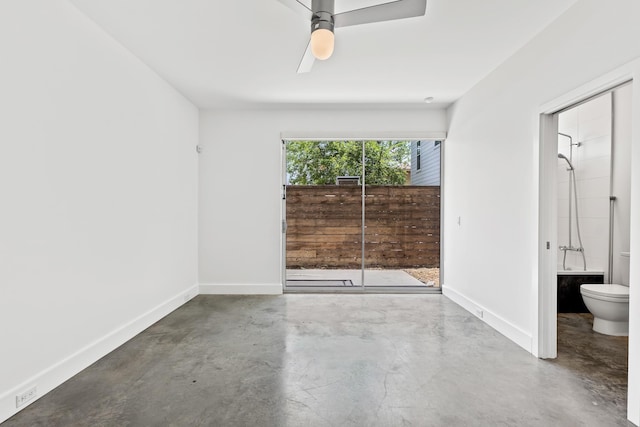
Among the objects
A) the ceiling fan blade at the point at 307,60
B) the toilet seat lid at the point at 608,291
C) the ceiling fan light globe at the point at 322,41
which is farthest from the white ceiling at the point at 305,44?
the toilet seat lid at the point at 608,291

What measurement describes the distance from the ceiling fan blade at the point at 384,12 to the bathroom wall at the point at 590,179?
3.16m

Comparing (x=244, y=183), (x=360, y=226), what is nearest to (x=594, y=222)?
(x=360, y=226)

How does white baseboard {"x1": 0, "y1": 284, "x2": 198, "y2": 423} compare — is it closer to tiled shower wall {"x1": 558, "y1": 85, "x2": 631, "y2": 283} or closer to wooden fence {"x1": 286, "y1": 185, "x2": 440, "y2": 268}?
wooden fence {"x1": 286, "y1": 185, "x2": 440, "y2": 268}

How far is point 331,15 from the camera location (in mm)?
1876

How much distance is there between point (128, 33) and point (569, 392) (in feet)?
13.3

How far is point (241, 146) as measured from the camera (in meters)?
4.71

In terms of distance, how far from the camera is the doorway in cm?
491

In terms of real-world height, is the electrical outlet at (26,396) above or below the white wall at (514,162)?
below

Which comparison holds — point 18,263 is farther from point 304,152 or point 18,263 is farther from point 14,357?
point 304,152

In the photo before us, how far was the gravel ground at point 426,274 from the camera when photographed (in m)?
5.03

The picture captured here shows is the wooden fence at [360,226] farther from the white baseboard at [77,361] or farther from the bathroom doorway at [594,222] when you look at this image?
the white baseboard at [77,361]

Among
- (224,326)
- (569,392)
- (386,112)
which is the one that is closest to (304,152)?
(386,112)

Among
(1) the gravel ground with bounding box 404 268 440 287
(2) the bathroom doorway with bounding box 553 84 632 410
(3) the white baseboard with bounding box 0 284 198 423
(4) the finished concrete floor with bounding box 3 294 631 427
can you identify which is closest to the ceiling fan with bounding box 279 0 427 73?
(4) the finished concrete floor with bounding box 3 294 631 427

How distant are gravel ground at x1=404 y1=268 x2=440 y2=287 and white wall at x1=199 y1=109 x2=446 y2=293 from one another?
203 centimetres
